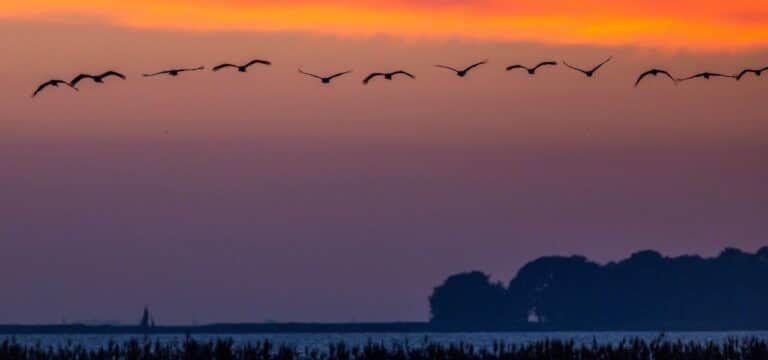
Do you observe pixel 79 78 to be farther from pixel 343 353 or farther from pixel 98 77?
pixel 343 353

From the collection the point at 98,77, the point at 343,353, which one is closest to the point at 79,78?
the point at 98,77

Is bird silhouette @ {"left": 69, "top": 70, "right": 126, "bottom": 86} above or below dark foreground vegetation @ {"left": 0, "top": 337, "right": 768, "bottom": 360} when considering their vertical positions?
above

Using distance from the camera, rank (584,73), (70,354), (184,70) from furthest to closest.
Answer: (70,354)
(584,73)
(184,70)

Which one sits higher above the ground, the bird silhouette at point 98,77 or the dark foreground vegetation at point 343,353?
the bird silhouette at point 98,77

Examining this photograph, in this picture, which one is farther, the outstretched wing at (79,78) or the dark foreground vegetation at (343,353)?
the dark foreground vegetation at (343,353)

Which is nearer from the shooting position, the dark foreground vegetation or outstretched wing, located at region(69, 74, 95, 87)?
outstretched wing, located at region(69, 74, 95, 87)

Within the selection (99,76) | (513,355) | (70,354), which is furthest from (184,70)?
(513,355)

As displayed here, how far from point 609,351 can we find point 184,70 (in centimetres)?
2406

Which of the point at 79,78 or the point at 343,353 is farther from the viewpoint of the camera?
the point at 343,353

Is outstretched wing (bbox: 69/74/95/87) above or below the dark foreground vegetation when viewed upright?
above

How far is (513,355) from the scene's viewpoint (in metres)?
57.0

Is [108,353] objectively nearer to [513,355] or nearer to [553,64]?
[513,355]

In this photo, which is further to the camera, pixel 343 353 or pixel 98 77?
pixel 343 353

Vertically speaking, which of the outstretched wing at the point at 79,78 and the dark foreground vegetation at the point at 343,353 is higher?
the outstretched wing at the point at 79,78
